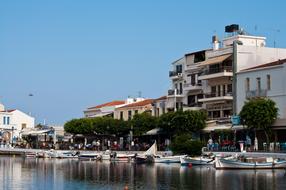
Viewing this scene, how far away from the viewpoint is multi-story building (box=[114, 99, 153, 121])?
334 feet

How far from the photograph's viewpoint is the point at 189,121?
77.9 m

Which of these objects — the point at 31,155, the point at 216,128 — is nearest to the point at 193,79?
the point at 216,128

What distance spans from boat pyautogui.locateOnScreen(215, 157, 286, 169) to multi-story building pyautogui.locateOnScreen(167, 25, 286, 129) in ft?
58.1

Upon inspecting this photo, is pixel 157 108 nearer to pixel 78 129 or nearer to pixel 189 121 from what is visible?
pixel 78 129

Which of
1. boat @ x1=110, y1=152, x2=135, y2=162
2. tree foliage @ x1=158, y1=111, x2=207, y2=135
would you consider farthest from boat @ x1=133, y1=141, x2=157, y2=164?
tree foliage @ x1=158, y1=111, x2=207, y2=135

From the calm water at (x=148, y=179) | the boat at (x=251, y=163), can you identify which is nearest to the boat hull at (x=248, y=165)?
the boat at (x=251, y=163)

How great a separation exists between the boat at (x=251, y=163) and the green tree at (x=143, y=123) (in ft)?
92.1

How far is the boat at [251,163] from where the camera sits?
196 feet

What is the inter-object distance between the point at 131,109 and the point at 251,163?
1824 inches

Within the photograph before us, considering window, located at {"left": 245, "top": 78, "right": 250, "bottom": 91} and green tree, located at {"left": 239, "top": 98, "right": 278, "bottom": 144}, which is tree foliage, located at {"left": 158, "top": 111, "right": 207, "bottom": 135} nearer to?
window, located at {"left": 245, "top": 78, "right": 250, "bottom": 91}

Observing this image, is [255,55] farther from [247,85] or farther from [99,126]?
[99,126]

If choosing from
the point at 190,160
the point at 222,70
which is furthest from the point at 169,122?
the point at 190,160

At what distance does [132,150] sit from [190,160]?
19.9 metres

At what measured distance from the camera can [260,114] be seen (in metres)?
68.5
